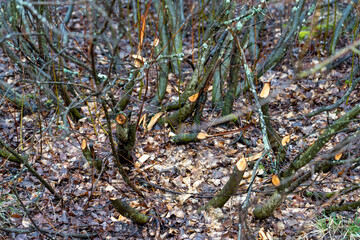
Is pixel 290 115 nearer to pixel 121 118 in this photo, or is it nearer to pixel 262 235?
pixel 262 235

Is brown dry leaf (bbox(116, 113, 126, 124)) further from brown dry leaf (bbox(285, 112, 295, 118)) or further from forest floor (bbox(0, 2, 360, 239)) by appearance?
brown dry leaf (bbox(285, 112, 295, 118))

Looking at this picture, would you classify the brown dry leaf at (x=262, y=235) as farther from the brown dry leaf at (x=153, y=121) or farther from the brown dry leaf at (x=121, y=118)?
the brown dry leaf at (x=153, y=121)

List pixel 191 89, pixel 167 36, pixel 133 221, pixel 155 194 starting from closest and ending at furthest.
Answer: pixel 133 221, pixel 155 194, pixel 191 89, pixel 167 36

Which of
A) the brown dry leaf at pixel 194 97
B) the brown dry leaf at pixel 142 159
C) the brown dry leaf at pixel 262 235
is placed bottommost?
the brown dry leaf at pixel 262 235

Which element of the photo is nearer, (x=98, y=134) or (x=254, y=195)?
(x=254, y=195)

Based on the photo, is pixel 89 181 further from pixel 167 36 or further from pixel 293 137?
pixel 293 137

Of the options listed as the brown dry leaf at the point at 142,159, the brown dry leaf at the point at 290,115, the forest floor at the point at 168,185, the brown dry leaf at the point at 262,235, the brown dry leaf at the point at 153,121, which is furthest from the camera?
the brown dry leaf at the point at 290,115

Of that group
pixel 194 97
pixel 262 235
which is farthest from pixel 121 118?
pixel 262 235

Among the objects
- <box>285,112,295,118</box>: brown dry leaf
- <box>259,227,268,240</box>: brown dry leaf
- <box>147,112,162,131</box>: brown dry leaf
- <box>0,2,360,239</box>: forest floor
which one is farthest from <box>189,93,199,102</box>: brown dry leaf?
<box>259,227,268,240</box>: brown dry leaf

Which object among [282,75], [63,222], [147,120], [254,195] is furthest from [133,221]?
[282,75]

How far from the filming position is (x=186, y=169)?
3.62 m

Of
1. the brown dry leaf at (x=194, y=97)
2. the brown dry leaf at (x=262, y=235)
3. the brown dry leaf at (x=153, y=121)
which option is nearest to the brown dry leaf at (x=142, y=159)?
the brown dry leaf at (x=153, y=121)

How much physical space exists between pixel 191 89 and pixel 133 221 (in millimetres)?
1704

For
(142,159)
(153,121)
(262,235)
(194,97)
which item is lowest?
(262,235)
